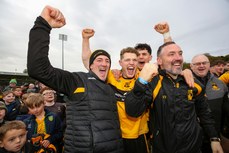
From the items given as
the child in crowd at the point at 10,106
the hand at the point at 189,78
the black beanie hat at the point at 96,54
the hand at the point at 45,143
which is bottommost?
the hand at the point at 45,143

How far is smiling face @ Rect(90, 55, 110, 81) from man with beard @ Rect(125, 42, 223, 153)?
626mm

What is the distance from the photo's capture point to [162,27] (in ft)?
12.2

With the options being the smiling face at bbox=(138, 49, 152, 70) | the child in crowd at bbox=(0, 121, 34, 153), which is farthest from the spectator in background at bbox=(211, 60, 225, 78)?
the child in crowd at bbox=(0, 121, 34, 153)

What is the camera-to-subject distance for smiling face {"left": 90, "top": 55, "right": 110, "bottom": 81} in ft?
9.12

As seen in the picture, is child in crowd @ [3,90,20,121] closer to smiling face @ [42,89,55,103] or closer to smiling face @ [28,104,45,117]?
smiling face @ [42,89,55,103]

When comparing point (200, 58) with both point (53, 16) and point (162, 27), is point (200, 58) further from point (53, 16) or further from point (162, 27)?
point (53, 16)

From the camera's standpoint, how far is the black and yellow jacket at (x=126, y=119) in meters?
2.85

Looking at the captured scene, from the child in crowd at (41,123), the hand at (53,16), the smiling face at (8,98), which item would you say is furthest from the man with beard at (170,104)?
the smiling face at (8,98)

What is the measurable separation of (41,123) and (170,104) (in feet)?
8.79

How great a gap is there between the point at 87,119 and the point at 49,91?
3267mm

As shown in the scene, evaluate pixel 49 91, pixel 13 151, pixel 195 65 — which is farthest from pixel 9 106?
pixel 195 65

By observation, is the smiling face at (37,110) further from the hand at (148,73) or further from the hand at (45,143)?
the hand at (148,73)

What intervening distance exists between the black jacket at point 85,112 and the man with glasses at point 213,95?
229cm

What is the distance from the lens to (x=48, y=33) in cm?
202
